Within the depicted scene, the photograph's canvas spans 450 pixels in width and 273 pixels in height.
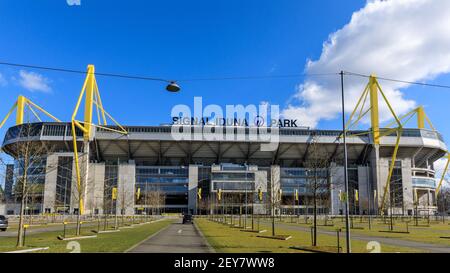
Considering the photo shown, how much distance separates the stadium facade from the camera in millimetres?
123812

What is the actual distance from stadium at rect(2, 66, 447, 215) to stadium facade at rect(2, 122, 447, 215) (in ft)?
1.11

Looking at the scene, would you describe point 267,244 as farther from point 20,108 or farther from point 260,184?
point 20,108

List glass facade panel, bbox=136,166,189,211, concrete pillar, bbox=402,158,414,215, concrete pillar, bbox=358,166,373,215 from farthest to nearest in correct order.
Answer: concrete pillar, bbox=358,166,373,215 < glass facade panel, bbox=136,166,189,211 < concrete pillar, bbox=402,158,414,215

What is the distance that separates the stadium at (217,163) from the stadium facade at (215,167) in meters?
0.34

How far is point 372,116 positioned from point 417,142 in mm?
18401

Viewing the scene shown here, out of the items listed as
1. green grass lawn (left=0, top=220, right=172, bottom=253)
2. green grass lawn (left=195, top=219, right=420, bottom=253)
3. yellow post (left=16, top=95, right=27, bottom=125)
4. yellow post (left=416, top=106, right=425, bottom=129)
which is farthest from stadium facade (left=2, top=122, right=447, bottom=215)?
green grass lawn (left=0, top=220, right=172, bottom=253)

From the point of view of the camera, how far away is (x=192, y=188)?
449ft

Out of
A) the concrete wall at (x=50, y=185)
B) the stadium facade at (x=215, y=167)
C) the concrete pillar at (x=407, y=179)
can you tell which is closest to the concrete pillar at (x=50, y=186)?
the concrete wall at (x=50, y=185)

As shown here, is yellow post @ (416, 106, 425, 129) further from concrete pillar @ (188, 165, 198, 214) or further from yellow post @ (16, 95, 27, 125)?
yellow post @ (16, 95, 27, 125)

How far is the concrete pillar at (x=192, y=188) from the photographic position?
135m

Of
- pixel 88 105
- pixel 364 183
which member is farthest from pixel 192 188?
pixel 364 183

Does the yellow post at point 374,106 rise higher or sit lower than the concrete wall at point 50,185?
higher

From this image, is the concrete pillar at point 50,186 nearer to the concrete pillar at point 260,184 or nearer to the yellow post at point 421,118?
the concrete pillar at point 260,184
